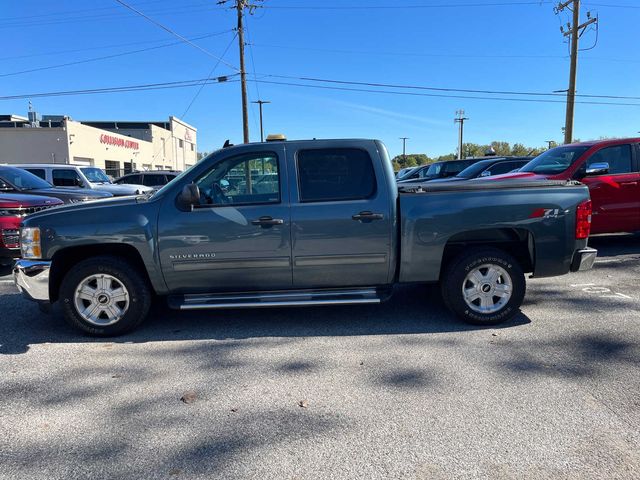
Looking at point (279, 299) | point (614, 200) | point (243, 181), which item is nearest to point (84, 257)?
point (243, 181)

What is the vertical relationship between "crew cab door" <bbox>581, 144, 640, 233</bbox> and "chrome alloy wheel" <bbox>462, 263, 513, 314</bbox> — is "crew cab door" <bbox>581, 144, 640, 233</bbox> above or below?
above

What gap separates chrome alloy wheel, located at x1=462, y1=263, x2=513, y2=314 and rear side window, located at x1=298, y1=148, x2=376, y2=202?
1326 mm

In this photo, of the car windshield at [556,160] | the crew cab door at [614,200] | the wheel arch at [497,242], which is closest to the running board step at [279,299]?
the wheel arch at [497,242]

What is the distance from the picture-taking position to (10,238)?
22.5 ft

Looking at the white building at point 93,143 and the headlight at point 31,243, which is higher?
the white building at point 93,143

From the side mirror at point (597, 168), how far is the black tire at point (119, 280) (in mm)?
6754

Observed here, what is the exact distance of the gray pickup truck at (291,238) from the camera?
14.5 ft

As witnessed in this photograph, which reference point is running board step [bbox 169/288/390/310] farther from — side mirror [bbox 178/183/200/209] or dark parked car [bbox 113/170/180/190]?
dark parked car [bbox 113/170/180/190]

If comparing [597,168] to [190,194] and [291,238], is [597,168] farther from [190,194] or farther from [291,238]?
[190,194]

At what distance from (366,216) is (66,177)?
11518mm

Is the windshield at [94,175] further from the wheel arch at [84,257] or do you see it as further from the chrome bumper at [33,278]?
the chrome bumper at [33,278]

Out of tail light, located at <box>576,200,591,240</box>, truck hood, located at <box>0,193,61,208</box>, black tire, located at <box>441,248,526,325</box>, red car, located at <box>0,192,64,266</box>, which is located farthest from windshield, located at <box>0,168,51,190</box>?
tail light, located at <box>576,200,591,240</box>

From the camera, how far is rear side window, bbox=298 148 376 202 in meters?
4.57

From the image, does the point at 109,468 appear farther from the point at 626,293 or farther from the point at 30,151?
the point at 30,151
